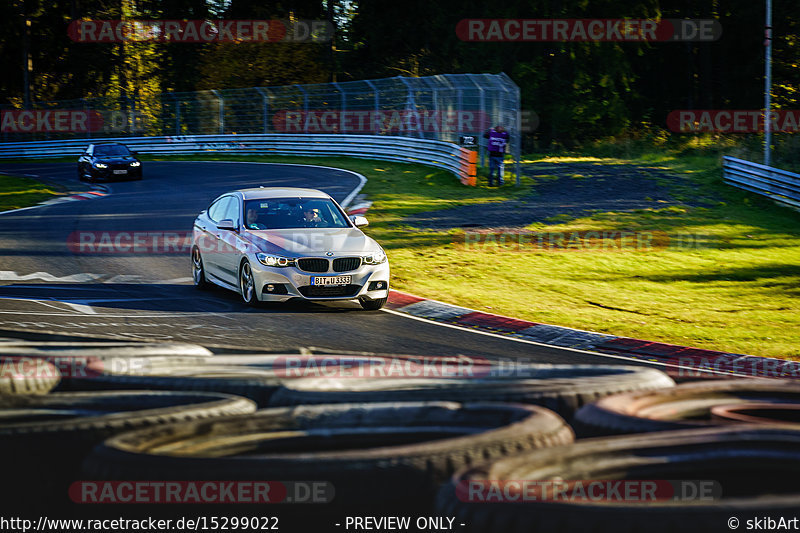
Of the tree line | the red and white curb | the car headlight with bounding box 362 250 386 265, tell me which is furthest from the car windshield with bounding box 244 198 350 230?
the tree line

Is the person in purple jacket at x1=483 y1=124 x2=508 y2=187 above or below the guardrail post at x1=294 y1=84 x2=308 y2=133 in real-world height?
below

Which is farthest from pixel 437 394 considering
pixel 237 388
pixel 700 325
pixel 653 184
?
pixel 653 184

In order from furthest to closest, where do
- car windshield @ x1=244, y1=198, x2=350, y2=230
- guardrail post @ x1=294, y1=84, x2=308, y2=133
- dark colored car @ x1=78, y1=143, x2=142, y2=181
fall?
1. guardrail post @ x1=294, y1=84, x2=308, y2=133
2. dark colored car @ x1=78, y1=143, x2=142, y2=181
3. car windshield @ x1=244, y1=198, x2=350, y2=230

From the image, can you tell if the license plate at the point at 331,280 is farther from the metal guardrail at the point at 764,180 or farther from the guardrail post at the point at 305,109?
the guardrail post at the point at 305,109

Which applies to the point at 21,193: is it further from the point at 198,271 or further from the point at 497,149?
the point at 198,271

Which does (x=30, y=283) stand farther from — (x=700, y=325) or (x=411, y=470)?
(x=411, y=470)

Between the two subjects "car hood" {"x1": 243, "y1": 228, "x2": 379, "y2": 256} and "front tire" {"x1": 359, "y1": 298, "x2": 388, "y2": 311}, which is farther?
"front tire" {"x1": 359, "y1": 298, "x2": 388, "y2": 311}

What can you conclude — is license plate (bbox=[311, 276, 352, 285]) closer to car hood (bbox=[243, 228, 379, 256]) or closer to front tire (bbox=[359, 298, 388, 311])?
car hood (bbox=[243, 228, 379, 256])

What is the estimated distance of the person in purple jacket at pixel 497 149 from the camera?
2767 cm

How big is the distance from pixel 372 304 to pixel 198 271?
344 cm

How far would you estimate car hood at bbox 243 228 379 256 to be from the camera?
12695mm

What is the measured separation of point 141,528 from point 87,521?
307 mm

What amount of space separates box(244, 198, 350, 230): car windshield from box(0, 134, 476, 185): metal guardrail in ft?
48.7

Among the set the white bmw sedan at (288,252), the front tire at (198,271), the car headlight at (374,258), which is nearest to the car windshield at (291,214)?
the white bmw sedan at (288,252)
